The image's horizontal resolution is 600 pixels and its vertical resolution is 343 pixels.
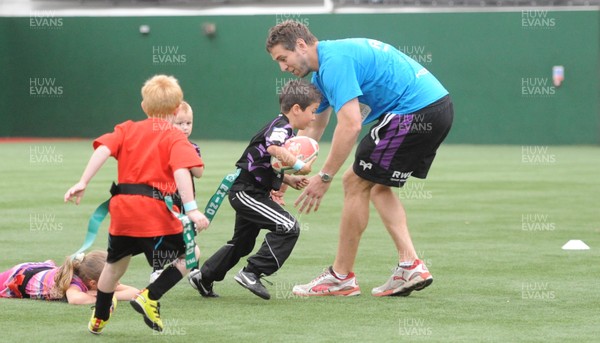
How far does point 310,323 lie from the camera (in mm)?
6754

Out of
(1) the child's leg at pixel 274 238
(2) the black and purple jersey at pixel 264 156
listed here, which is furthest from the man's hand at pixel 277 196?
(1) the child's leg at pixel 274 238

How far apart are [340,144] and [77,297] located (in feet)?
6.49

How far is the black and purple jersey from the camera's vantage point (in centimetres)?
756

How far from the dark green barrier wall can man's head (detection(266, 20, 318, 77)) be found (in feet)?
74.5

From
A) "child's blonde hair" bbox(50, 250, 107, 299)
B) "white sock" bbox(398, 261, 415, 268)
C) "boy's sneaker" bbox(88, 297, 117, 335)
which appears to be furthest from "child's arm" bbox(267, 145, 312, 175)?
"boy's sneaker" bbox(88, 297, 117, 335)

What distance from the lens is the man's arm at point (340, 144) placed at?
7312mm

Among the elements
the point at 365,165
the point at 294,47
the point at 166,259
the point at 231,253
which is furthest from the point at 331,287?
the point at 166,259

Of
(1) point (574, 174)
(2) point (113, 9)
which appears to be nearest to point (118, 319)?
(1) point (574, 174)

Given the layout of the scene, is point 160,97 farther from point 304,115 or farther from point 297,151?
point 304,115

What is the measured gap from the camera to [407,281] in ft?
A: 25.3

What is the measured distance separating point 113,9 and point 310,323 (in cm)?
2923

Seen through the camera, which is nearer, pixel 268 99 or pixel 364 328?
pixel 364 328

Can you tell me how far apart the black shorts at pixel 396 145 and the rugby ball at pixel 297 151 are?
0.34m

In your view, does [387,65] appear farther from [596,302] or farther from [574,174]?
[574,174]
